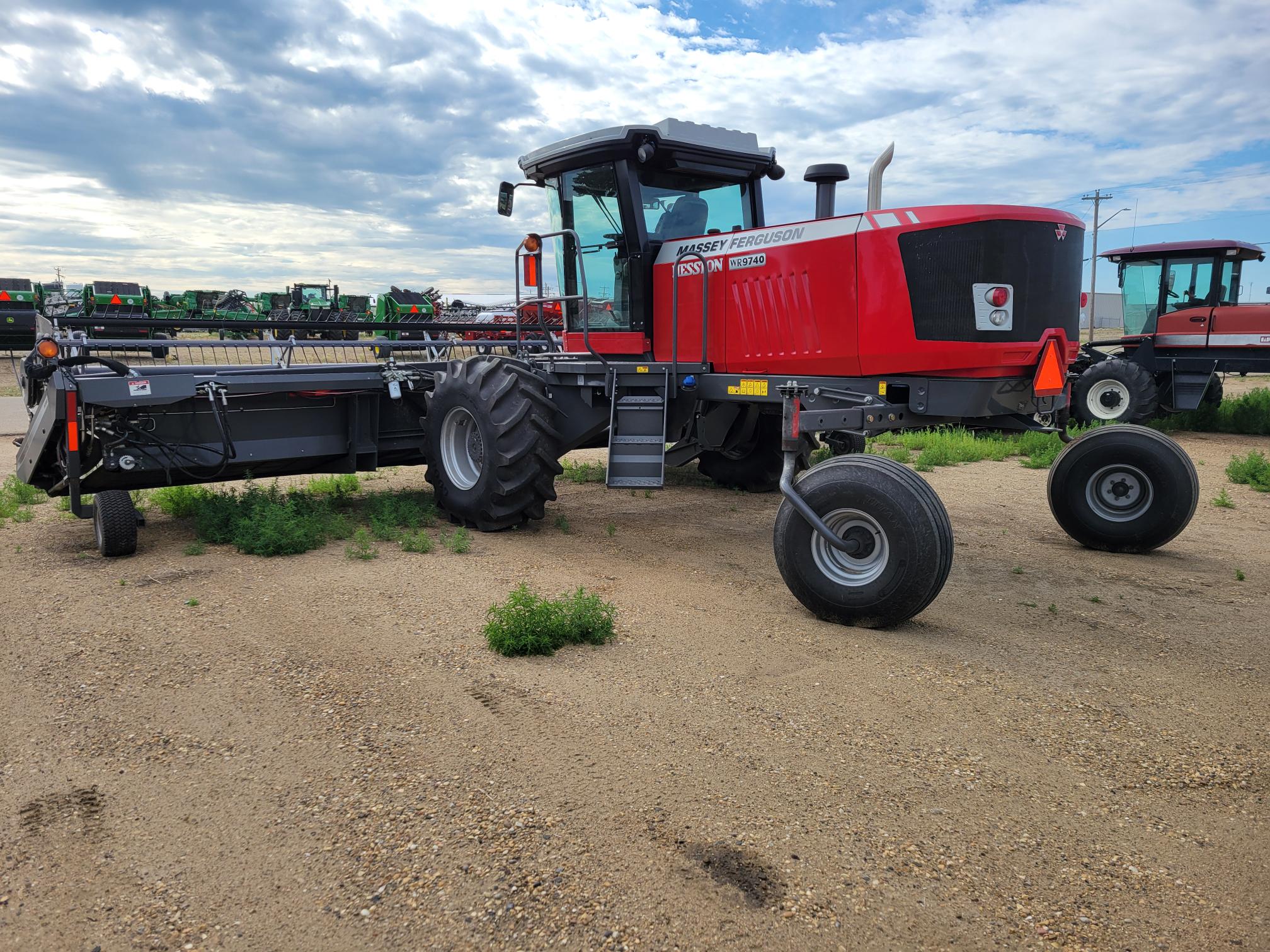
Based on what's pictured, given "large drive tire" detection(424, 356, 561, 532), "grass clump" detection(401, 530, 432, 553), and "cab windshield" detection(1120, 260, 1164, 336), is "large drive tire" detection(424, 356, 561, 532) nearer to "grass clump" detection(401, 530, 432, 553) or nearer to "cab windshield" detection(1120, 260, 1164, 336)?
"grass clump" detection(401, 530, 432, 553)

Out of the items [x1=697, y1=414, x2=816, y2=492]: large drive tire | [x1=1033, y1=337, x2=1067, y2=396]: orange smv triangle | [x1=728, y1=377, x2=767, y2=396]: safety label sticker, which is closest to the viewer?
[x1=1033, y1=337, x2=1067, y2=396]: orange smv triangle

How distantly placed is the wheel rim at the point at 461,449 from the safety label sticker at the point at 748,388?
2065 millimetres

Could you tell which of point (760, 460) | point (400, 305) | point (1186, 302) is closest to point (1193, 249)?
point (1186, 302)

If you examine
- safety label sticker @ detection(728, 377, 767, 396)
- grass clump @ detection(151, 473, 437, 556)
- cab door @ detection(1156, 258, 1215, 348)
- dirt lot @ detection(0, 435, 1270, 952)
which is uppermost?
cab door @ detection(1156, 258, 1215, 348)

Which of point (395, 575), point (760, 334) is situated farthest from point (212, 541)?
point (760, 334)

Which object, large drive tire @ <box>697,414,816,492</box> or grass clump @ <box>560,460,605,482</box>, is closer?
large drive tire @ <box>697,414,816,492</box>

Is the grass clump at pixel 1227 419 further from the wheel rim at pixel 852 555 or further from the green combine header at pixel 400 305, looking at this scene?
the green combine header at pixel 400 305

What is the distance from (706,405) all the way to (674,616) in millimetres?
2720

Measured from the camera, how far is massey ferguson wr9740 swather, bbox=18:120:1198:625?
16.7 feet

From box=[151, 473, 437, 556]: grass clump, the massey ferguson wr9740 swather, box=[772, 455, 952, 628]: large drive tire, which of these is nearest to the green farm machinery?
box=[151, 473, 437, 556]: grass clump

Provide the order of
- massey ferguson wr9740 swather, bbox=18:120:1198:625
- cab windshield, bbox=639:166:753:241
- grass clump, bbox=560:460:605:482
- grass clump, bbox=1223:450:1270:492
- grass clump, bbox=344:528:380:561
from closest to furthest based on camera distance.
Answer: massey ferguson wr9740 swather, bbox=18:120:1198:625 → grass clump, bbox=344:528:380:561 → cab windshield, bbox=639:166:753:241 → grass clump, bbox=1223:450:1270:492 → grass clump, bbox=560:460:605:482

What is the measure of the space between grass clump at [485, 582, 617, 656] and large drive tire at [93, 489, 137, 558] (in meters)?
2.87

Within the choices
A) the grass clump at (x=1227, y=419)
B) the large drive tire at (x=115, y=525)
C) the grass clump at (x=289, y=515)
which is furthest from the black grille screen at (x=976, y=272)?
the grass clump at (x=1227, y=419)

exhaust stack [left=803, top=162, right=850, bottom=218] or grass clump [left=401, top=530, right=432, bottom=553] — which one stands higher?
exhaust stack [left=803, top=162, right=850, bottom=218]
